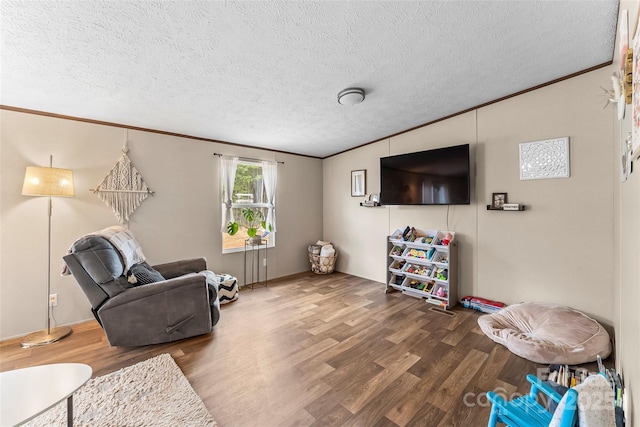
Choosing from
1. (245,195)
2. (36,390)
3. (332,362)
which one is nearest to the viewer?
(36,390)

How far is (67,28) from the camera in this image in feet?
5.19

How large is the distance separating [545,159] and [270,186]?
147 inches

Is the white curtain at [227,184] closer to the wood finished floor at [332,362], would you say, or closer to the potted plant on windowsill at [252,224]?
the potted plant on windowsill at [252,224]

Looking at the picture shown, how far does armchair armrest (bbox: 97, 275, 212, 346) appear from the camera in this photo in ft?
7.19

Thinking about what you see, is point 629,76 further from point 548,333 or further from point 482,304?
point 482,304

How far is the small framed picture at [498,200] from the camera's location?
2.96 metres

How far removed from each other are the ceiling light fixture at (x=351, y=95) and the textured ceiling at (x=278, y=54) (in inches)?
3.0

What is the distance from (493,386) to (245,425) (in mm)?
1707

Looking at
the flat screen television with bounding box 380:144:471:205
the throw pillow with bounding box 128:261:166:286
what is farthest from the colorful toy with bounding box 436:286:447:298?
the throw pillow with bounding box 128:261:166:286

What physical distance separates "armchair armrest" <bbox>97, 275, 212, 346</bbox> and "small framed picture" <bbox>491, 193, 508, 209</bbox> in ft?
11.1

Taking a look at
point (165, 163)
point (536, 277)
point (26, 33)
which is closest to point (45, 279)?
point (165, 163)

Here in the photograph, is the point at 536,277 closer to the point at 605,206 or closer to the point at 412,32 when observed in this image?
the point at 605,206

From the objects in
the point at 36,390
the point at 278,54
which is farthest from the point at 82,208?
the point at 278,54

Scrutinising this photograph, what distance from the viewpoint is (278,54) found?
6.38 feet
